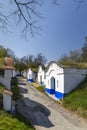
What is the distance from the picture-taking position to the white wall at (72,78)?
2811 centimetres

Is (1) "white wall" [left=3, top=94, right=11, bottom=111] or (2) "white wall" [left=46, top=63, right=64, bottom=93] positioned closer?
(1) "white wall" [left=3, top=94, right=11, bottom=111]

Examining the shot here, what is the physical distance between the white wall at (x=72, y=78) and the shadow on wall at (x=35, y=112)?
4424mm

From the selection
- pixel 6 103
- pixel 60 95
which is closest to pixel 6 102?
pixel 6 103

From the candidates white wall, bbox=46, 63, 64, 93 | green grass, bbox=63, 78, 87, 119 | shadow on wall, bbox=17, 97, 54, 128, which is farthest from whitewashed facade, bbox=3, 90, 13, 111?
white wall, bbox=46, 63, 64, 93

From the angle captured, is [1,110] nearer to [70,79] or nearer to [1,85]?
[1,85]

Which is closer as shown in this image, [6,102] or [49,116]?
[6,102]

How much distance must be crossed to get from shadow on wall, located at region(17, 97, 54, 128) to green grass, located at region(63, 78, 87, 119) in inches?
105

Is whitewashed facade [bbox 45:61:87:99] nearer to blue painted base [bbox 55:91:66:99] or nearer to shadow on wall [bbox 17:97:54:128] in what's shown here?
blue painted base [bbox 55:91:66:99]

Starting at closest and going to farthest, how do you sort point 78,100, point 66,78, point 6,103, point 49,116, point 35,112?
point 6,103 < point 49,116 < point 35,112 < point 78,100 < point 66,78

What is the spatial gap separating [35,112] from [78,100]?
489cm

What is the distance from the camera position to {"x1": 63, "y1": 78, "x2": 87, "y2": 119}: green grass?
74.0 feet

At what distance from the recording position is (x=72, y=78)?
28.5 m

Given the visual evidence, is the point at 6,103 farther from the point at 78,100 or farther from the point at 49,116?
the point at 78,100

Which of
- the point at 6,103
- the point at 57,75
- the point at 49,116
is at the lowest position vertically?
the point at 49,116
